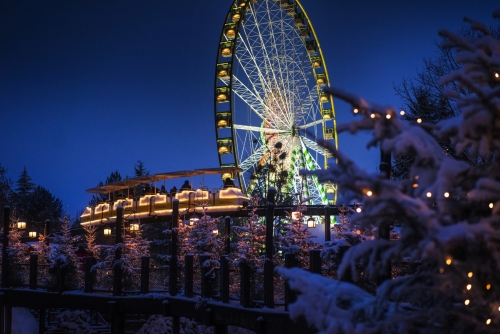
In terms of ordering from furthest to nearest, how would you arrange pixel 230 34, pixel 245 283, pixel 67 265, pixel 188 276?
pixel 230 34 → pixel 67 265 → pixel 188 276 → pixel 245 283

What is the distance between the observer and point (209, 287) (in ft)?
49.6

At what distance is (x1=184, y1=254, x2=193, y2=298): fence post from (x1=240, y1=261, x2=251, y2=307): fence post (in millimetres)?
2689

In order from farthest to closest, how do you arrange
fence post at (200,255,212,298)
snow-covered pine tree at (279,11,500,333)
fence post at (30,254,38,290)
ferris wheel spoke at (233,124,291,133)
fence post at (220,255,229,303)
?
1. ferris wheel spoke at (233,124,291,133)
2. fence post at (30,254,38,290)
3. fence post at (200,255,212,298)
4. fence post at (220,255,229,303)
5. snow-covered pine tree at (279,11,500,333)

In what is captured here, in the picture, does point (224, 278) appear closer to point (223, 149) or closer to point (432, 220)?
point (432, 220)

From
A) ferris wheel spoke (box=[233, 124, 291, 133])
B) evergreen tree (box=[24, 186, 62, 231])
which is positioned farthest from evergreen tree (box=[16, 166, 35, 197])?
ferris wheel spoke (box=[233, 124, 291, 133])

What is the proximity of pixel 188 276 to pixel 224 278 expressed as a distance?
2.08 metres

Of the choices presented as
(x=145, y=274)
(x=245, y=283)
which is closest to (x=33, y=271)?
(x=145, y=274)

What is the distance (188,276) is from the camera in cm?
1587

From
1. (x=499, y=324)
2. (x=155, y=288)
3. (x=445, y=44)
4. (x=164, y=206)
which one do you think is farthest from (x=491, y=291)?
(x=164, y=206)

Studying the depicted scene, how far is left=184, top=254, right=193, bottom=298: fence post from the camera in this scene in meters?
15.6

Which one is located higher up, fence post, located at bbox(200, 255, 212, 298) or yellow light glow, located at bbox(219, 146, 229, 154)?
yellow light glow, located at bbox(219, 146, 229, 154)

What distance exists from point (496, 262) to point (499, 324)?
44 cm

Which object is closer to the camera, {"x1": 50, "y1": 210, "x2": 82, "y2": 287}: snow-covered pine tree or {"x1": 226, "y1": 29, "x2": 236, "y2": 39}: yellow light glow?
{"x1": 50, "y1": 210, "x2": 82, "y2": 287}: snow-covered pine tree

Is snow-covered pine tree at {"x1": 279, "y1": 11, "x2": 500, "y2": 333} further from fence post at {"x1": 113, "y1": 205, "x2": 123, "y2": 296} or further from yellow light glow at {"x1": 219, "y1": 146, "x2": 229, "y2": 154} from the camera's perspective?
yellow light glow at {"x1": 219, "y1": 146, "x2": 229, "y2": 154}
